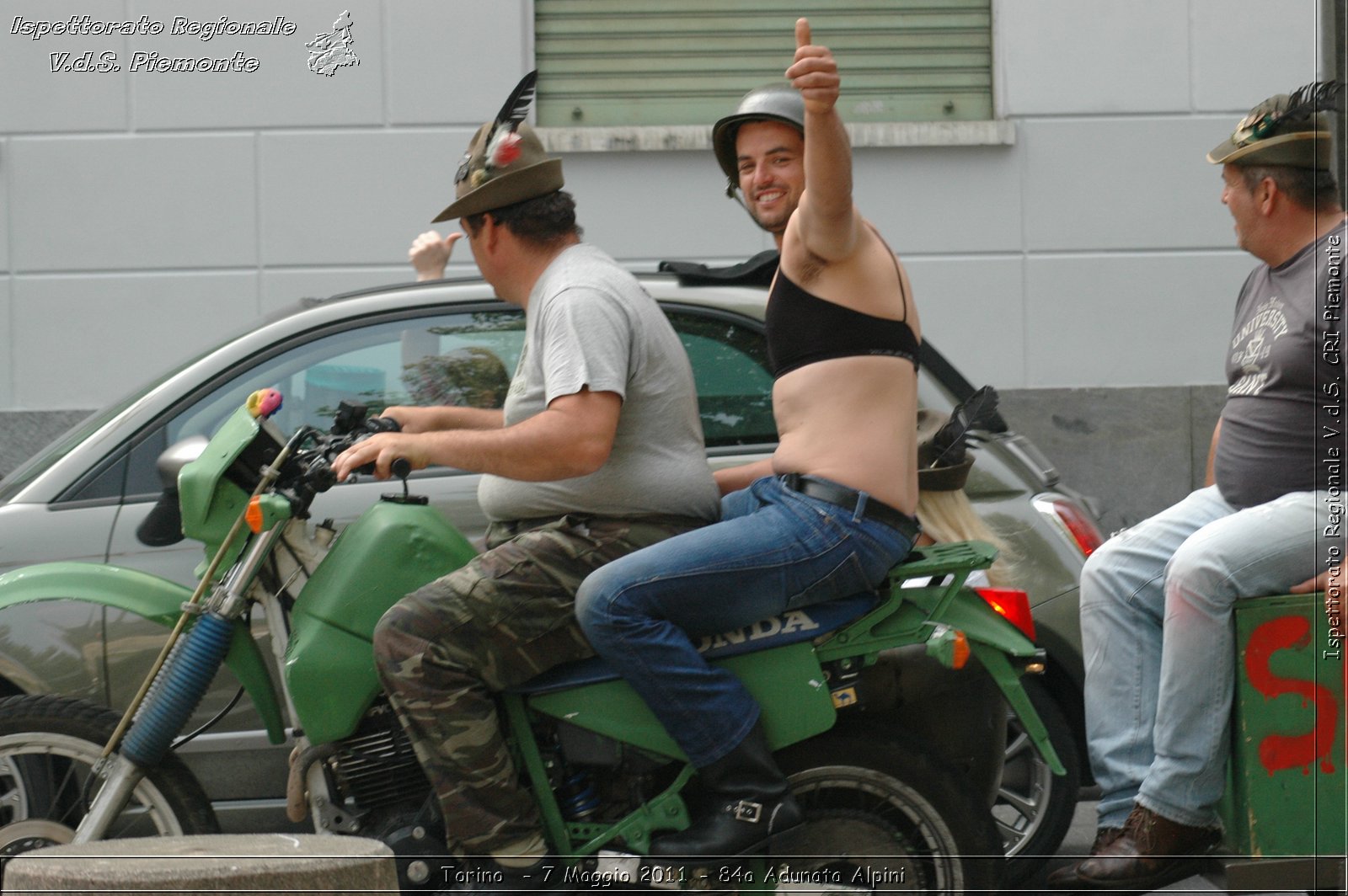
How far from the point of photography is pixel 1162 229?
7.84m

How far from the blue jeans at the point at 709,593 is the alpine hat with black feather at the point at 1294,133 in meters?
1.23

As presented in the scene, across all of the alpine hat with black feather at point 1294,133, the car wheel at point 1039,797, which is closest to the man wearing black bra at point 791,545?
the alpine hat with black feather at point 1294,133

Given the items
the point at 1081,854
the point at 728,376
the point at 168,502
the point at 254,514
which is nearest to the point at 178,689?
the point at 254,514

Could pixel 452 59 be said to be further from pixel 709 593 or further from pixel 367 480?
pixel 709 593

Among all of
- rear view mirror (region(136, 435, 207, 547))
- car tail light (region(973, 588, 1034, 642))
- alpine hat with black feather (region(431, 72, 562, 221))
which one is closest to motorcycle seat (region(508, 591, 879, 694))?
car tail light (region(973, 588, 1034, 642))

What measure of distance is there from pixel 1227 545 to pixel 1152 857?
70 centimetres

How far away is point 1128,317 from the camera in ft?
25.7

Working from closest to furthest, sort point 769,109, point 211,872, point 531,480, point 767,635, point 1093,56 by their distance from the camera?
point 211,872
point 531,480
point 767,635
point 769,109
point 1093,56

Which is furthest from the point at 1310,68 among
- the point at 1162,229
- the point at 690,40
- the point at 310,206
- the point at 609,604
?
the point at 609,604

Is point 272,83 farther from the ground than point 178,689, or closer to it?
farther from the ground

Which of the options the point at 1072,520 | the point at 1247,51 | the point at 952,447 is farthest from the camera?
the point at 1247,51

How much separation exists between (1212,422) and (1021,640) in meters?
5.18

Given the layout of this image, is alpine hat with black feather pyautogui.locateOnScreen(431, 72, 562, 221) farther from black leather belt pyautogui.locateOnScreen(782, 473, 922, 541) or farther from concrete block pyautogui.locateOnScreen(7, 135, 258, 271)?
concrete block pyautogui.locateOnScreen(7, 135, 258, 271)

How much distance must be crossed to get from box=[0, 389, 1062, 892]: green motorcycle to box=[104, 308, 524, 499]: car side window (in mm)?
962
